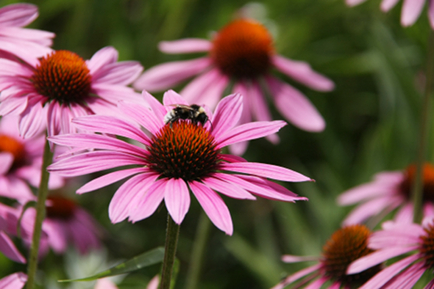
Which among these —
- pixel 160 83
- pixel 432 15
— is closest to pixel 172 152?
pixel 432 15

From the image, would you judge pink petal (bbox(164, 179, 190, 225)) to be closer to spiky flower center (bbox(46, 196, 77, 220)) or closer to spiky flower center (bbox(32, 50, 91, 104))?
spiky flower center (bbox(32, 50, 91, 104))

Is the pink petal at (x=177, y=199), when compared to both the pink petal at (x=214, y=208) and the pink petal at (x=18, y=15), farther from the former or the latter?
the pink petal at (x=18, y=15)

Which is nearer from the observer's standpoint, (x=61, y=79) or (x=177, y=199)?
(x=177, y=199)

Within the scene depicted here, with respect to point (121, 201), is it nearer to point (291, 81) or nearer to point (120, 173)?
point (120, 173)

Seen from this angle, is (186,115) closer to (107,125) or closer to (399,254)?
(107,125)

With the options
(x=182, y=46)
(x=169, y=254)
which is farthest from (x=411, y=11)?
(x=169, y=254)

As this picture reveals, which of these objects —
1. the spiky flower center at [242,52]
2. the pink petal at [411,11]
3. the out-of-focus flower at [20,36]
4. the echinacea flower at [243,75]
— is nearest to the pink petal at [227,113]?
the out-of-focus flower at [20,36]
